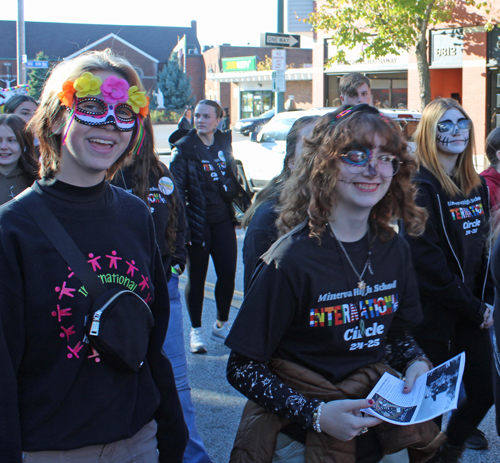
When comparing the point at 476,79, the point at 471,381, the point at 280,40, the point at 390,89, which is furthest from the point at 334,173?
the point at 390,89

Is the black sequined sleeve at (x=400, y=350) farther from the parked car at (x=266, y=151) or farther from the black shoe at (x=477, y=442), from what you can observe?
the parked car at (x=266, y=151)

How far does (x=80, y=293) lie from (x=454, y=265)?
221cm

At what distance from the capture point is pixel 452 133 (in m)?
3.29

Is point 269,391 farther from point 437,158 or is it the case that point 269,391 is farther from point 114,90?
point 437,158

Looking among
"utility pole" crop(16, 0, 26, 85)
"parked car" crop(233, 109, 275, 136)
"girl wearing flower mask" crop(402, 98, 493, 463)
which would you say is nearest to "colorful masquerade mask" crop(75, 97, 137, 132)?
"girl wearing flower mask" crop(402, 98, 493, 463)

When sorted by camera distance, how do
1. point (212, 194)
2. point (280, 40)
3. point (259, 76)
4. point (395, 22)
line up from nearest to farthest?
point (212, 194)
point (280, 40)
point (395, 22)
point (259, 76)

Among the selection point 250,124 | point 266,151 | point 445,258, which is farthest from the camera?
point 250,124

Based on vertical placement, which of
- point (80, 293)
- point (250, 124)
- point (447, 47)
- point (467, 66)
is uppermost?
point (447, 47)

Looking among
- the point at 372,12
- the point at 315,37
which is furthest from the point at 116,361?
the point at 315,37

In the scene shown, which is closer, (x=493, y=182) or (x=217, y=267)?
(x=493, y=182)

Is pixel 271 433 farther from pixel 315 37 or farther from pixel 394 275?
pixel 315 37

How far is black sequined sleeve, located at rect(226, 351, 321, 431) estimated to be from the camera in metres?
1.90

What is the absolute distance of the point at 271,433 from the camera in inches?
78.7

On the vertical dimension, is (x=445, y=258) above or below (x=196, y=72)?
below
